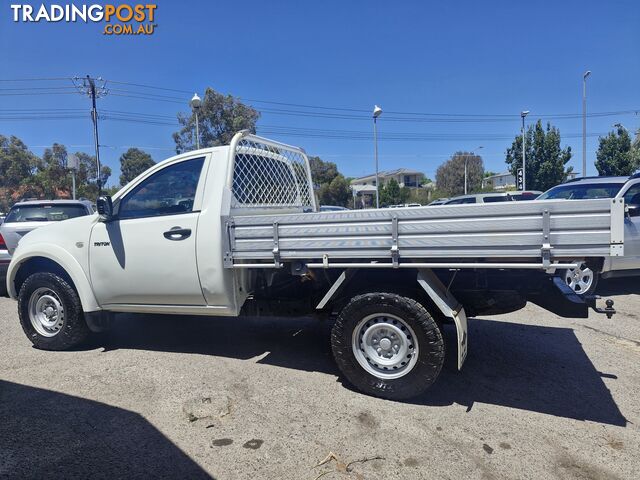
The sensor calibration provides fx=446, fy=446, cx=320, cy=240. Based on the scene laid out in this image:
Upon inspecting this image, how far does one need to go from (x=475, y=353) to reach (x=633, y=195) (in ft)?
14.8

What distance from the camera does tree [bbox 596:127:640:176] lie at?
96.4 feet

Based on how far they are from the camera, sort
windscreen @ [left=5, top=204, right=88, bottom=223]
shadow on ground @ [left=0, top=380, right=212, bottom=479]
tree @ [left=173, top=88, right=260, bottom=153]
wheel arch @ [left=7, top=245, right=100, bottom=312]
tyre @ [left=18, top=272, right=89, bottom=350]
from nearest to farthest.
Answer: shadow on ground @ [left=0, top=380, right=212, bottom=479], wheel arch @ [left=7, top=245, right=100, bottom=312], tyre @ [left=18, top=272, right=89, bottom=350], windscreen @ [left=5, top=204, right=88, bottom=223], tree @ [left=173, top=88, right=260, bottom=153]

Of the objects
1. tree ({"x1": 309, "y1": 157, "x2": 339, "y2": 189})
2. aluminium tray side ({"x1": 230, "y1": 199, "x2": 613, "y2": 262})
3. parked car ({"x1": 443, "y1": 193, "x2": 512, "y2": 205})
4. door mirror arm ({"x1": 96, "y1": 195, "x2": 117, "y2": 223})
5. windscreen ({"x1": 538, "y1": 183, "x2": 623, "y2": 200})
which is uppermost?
tree ({"x1": 309, "y1": 157, "x2": 339, "y2": 189})

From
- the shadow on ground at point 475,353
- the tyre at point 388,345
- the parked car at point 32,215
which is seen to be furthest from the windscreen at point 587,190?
the parked car at point 32,215

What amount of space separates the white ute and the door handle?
1 cm

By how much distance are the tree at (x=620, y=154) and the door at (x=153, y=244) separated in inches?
1287

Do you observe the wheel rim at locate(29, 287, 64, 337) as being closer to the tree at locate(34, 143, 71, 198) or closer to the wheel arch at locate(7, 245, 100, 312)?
the wheel arch at locate(7, 245, 100, 312)

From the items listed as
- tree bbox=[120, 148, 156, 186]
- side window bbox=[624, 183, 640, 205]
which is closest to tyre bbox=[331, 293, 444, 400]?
side window bbox=[624, 183, 640, 205]

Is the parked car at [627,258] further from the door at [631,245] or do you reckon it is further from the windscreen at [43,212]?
the windscreen at [43,212]

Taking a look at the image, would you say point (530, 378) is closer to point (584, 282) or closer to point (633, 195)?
point (584, 282)

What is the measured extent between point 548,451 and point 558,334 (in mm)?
2991

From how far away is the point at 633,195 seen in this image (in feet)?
23.6

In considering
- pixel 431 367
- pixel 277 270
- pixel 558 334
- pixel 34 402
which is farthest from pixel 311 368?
pixel 558 334

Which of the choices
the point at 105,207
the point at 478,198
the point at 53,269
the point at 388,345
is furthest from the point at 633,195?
the point at 478,198
